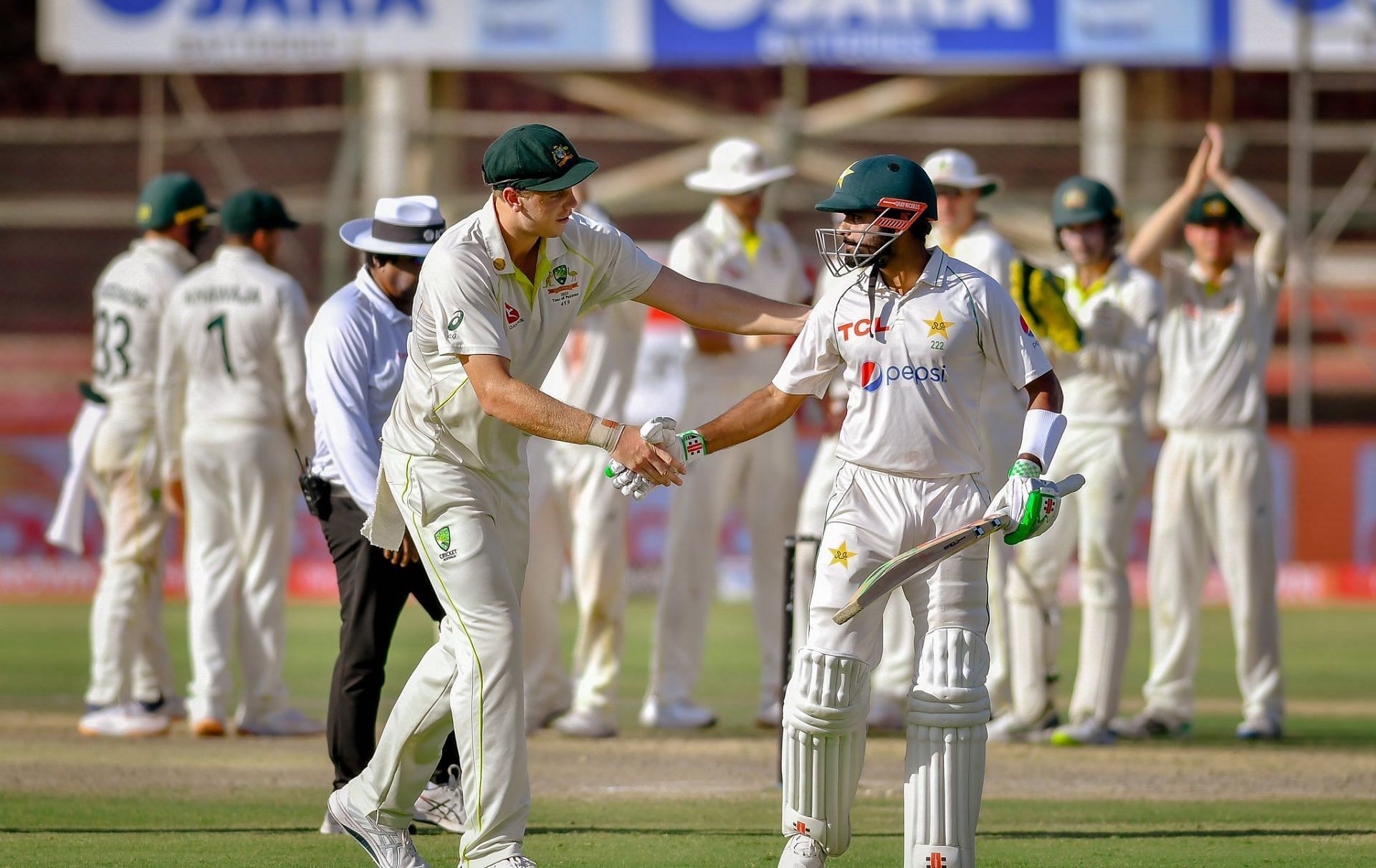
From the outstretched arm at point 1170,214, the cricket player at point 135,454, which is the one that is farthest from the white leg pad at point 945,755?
the cricket player at point 135,454

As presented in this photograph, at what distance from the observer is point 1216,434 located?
29.9ft

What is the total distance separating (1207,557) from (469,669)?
5.06 m

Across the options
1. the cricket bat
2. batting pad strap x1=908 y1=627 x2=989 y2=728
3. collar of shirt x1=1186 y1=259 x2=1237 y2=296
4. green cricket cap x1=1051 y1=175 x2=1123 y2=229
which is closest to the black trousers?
the cricket bat

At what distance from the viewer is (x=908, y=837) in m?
5.26

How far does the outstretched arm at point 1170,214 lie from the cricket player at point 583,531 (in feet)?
7.70

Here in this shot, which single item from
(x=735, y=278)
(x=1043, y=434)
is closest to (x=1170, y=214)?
(x=735, y=278)

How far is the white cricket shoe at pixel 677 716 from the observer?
9.05 meters

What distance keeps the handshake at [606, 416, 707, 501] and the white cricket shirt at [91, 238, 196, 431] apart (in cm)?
457

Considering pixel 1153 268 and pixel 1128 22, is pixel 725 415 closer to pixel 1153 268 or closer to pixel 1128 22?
pixel 1153 268

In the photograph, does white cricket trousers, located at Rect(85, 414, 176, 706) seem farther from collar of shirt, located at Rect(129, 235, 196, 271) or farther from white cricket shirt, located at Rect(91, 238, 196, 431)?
collar of shirt, located at Rect(129, 235, 196, 271)

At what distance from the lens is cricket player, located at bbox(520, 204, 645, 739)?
29.2 feet

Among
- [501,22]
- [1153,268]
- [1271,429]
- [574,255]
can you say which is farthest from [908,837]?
[501,22]

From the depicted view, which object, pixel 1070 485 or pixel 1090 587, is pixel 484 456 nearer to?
pixel 1070 485

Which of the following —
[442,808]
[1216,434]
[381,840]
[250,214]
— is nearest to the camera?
[381,840]
